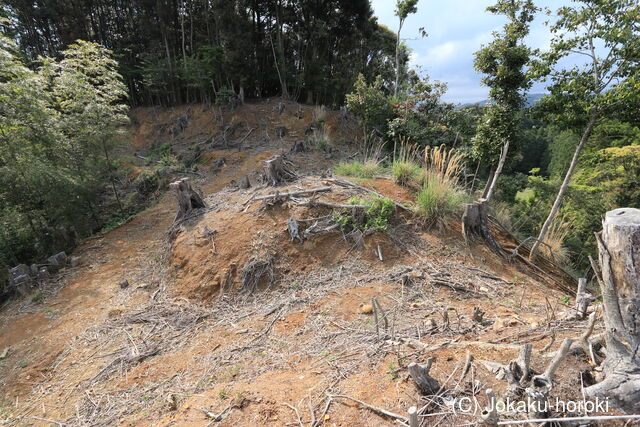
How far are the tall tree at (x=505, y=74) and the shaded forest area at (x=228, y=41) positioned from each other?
304 inches

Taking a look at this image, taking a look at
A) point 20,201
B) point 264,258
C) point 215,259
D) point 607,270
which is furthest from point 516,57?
point 20,201

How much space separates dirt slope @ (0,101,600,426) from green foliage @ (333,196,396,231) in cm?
16

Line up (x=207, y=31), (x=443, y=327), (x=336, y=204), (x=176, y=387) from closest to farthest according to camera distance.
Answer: (x=443, y=327)
(x=176, y=387)
(x=336, y=204)
(x=207, y=31)

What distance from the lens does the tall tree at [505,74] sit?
488cm

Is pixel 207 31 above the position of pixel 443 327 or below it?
above

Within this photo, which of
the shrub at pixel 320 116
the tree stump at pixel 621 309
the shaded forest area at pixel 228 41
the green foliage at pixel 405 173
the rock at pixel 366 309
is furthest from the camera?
the shaded forest area at pixel 228 41

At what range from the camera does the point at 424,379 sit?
5.24 ft

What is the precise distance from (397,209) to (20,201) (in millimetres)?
5968

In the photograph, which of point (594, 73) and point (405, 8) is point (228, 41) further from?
point (594, 73)

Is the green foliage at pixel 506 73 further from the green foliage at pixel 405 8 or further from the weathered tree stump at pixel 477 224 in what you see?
the green foliage at pixel 405 8

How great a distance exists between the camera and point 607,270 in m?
1.45

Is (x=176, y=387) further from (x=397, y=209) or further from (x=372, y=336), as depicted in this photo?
(x=397, y=209)

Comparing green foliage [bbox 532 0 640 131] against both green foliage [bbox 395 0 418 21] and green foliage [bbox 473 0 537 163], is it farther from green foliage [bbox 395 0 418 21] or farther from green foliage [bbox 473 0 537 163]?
green foliage [bbox 395 0 418 21]

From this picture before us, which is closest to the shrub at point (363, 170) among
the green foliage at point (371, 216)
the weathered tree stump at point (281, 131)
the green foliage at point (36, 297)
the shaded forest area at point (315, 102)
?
the shaded forest area at point (315, 102)
